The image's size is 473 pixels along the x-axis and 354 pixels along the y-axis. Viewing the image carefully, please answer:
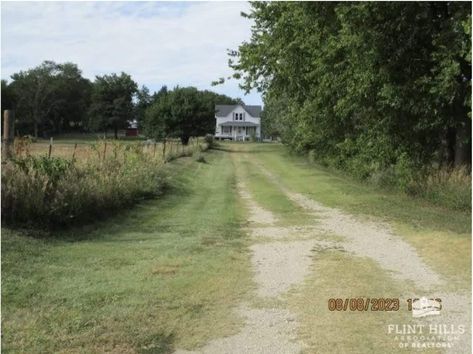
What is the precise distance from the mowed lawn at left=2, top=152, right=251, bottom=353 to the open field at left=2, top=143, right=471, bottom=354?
0.7 inches

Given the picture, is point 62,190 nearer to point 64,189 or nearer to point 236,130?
point 64,189

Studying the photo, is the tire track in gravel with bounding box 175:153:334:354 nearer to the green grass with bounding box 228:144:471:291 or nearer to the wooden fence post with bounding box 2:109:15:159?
the green grass with bounding box 228:144:471:291

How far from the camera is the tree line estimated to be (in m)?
13.4

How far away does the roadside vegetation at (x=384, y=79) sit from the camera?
1350cm

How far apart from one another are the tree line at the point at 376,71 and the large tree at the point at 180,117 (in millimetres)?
44707

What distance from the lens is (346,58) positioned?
1577cm

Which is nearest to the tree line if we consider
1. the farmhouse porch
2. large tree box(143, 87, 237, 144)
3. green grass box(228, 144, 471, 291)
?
green grass box(228, 144, 471, 291)

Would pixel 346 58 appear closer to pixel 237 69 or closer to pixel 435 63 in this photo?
pixel 435 63

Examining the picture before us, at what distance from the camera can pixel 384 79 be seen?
14.4 metres

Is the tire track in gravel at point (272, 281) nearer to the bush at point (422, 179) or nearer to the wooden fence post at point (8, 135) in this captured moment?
the wooden fence post at point (8, 135)

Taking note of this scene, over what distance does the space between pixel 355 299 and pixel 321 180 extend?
1965 centimetres
